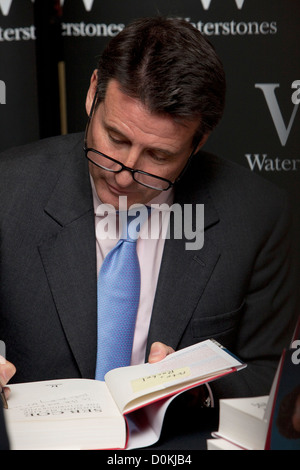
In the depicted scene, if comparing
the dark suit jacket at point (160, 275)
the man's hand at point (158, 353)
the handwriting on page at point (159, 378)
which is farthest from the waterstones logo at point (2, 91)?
the handwriting on page at point (159, 378)

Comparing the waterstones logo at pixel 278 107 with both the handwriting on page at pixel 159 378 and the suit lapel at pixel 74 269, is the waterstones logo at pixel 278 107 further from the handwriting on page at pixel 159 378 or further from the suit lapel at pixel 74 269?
the handwriting on page at pixel 159 378

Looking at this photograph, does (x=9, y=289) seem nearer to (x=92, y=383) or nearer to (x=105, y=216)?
(x=105, y=216)

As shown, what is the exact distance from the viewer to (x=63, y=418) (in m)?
1.08

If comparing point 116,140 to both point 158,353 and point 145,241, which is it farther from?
point 158,353

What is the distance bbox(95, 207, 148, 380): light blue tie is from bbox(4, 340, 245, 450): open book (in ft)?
1.10

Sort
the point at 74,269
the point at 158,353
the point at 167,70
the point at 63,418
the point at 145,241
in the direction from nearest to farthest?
the point at 63,418, the point at 158,353, the point at 167,70, the point at 74,269, the point at 145,241

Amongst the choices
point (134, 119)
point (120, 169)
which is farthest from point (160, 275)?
point (134, 119)

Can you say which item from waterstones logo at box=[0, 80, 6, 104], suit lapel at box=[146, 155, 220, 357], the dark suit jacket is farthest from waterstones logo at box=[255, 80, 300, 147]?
waterstones logo at box=[0, 80, 6, 104]

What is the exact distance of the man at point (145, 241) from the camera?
4.82 feet

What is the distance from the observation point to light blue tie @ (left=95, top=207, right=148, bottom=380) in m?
1.57

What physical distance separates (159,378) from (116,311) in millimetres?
463

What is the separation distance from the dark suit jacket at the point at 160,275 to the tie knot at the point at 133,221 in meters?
0.08

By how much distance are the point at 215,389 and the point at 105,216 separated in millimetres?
532

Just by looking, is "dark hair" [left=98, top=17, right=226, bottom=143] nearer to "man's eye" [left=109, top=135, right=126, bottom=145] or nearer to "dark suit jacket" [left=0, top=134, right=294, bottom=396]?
"man's eye" [left=109, top=135, right=126, bottom=145]
